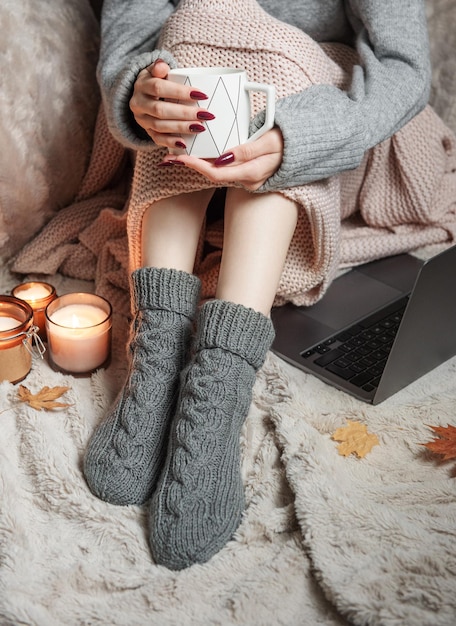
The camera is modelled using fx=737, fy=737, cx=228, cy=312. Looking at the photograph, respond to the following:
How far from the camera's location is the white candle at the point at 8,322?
105 centimetres

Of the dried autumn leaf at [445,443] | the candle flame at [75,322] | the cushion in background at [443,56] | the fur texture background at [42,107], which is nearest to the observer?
the dried autumn leaf at [445,443]

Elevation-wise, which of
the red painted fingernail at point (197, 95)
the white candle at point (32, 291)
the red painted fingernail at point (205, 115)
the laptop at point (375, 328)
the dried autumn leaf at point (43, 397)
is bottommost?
the dried autumn leaf at point (43, 397)

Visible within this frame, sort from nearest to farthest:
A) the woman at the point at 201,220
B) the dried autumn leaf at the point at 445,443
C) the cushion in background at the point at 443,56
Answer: the woman at the point at 201,220 < the dried autumn leaf at the point at 445,443 < the cushion in background at the point at 443,56

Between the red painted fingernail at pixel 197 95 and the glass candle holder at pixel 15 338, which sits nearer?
the red painted fingernail at pixel 197 95

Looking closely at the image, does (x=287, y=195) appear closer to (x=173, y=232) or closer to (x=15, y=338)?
(x=173, y=232)

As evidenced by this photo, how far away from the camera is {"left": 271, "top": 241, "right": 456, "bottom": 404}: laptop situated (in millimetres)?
987

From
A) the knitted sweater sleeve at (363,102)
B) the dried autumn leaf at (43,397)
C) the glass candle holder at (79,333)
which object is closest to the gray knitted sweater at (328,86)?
the knitted sweater sleeve at (363,102)

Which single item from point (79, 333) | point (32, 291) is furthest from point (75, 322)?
point (32, 291)

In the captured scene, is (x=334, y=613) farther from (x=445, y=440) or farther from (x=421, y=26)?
(x=421, y=26)

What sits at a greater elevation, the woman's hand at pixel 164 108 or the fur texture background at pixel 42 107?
the woman's hand at pixel 164 108

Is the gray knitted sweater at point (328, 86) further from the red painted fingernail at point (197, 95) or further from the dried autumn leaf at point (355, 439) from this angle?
the dried autumn leaf at point (355, 439)

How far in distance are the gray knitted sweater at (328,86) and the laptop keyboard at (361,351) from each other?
0.93ft

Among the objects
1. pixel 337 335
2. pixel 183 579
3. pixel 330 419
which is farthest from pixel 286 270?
pixel 183 579

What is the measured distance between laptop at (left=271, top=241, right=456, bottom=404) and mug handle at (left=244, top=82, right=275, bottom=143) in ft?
0.84
